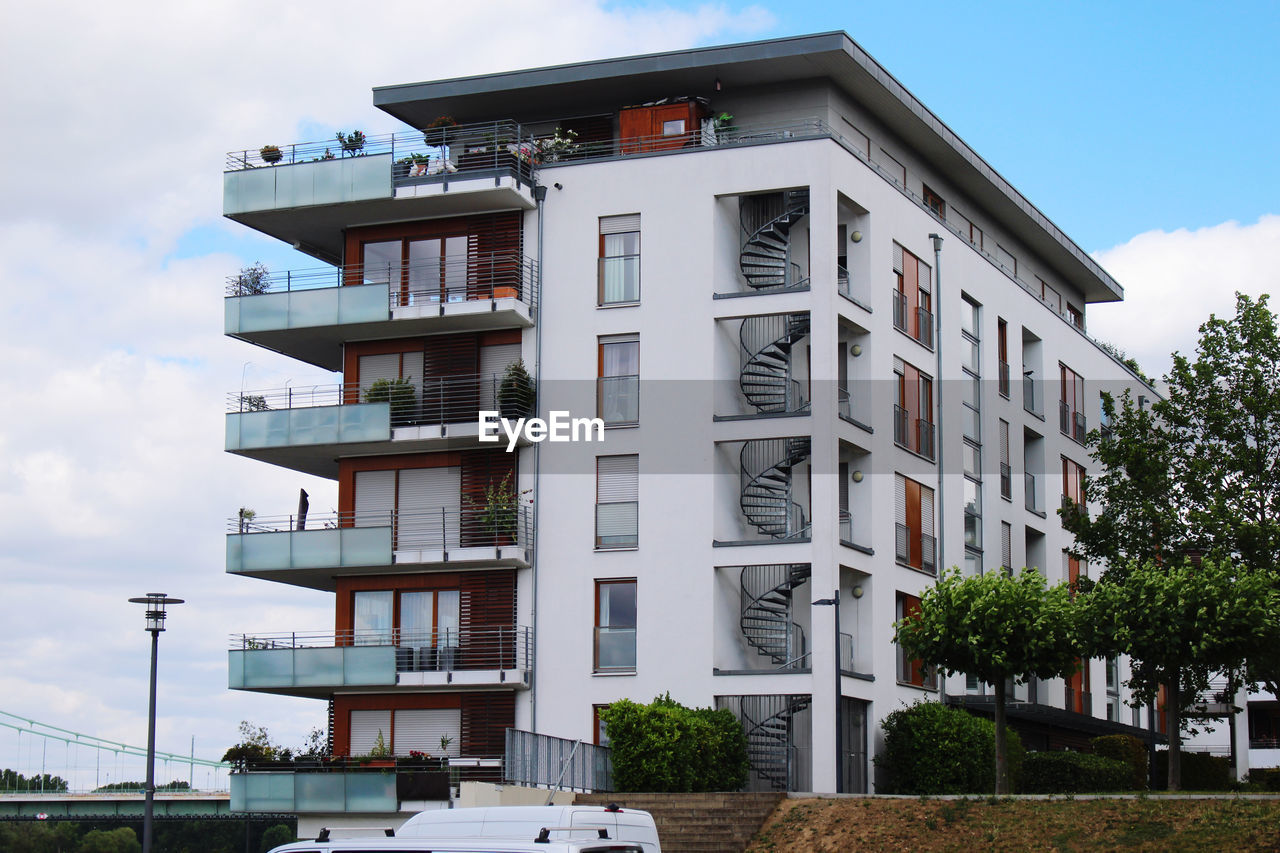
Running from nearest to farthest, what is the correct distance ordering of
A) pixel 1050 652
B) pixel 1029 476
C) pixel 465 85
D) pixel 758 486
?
pixel 1050 652, pixel 758 486, pixel 465 85, pixel 1029 476

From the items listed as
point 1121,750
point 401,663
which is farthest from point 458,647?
point 1121,750

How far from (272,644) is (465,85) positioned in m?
14.9

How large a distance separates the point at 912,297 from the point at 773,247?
545cm

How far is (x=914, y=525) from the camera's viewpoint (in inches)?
1738

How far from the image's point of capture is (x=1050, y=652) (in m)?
35.9

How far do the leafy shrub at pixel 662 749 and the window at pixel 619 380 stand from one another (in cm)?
731

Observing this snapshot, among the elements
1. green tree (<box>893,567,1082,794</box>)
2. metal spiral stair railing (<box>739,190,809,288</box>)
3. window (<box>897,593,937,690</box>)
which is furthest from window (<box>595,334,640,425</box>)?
green tree (<box>893,567,1082,794</box>)

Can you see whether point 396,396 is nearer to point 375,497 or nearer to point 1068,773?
point 375,497

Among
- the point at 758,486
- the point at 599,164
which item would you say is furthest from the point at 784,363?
the point at 599,164

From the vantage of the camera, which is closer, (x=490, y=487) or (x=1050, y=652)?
(x=1050, y=652)

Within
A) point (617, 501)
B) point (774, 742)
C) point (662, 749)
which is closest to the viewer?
point (662, 749)

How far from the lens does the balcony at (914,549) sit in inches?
1702

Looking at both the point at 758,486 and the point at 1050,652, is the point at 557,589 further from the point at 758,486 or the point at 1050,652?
the point at 1050,652

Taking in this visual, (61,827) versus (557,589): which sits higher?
(557,589)
